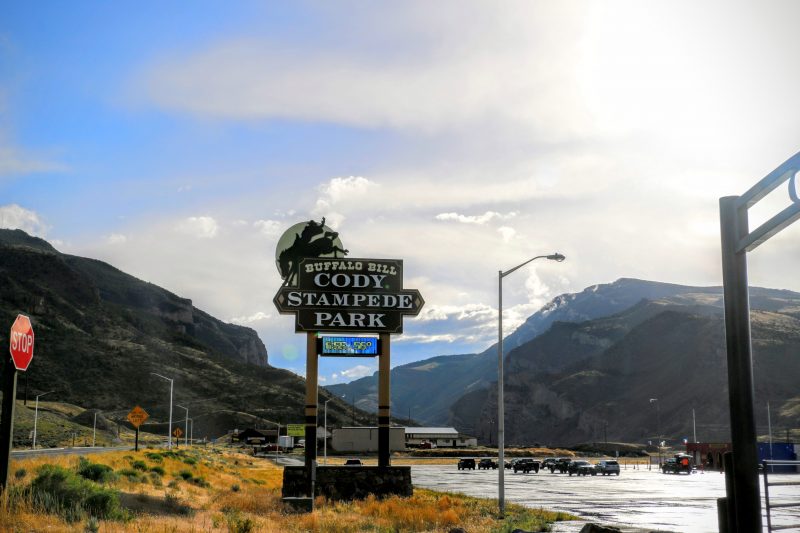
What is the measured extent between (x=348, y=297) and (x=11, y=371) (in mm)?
19726

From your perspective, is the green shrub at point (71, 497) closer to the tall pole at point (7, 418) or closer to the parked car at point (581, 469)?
the tall pole at point (7, 418)

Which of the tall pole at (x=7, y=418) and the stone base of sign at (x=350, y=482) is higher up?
the tall pole at (x=7, y=418)

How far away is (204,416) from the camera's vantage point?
173 meters

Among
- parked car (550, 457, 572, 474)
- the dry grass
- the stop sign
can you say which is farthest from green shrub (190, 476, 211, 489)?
→ parked car (550, 457, 572, 474)

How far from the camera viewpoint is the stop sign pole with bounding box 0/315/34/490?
15.0 m

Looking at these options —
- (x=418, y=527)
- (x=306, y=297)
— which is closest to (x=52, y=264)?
(x=306, y=297)

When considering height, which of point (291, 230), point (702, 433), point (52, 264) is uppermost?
point (52, 264)

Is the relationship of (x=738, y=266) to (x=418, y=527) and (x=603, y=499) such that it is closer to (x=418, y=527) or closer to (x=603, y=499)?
(x=418, y=527)

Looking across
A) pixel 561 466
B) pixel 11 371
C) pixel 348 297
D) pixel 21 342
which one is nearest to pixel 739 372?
pixel 21 342

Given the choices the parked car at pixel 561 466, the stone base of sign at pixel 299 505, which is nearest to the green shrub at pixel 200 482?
the stone base of sign at pixel 299 505

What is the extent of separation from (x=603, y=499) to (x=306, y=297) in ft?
58.6

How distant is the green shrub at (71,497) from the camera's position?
1780cm

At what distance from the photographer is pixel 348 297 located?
34.4 m

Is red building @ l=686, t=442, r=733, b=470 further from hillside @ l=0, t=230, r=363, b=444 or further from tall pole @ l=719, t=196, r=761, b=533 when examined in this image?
hillside @ l=0, t=230, r=363, b=444
